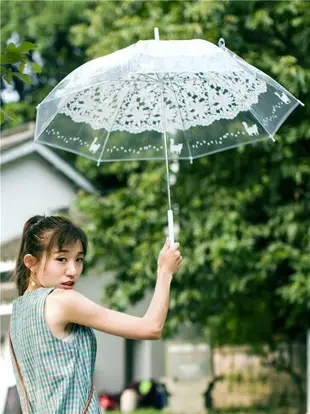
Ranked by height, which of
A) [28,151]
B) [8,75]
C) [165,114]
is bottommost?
[165,114]

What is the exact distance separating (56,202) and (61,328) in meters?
16.9

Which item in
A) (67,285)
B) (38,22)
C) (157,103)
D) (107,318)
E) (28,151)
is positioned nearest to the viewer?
(107,318)

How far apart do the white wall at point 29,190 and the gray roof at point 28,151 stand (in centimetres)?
23

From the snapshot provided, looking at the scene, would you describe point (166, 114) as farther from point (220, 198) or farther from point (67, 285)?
point (220, 198)

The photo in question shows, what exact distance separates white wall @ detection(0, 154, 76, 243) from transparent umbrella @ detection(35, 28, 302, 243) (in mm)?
12675

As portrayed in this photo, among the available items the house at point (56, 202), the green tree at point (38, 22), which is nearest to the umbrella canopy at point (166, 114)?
the house at point (56, 202)

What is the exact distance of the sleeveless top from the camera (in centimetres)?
298

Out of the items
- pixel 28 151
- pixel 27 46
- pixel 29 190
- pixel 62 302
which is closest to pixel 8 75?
pixel 27 46

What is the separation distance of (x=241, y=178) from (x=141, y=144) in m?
8.21

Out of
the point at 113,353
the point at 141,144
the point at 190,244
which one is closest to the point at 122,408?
the point at 113,353

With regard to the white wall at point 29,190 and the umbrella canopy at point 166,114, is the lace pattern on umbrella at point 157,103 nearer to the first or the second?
the umbrella canopy at point 166,114

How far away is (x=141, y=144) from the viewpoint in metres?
5.26

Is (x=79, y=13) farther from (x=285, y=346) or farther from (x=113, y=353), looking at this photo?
(x=285, y=346)

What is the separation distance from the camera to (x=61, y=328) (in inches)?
119
